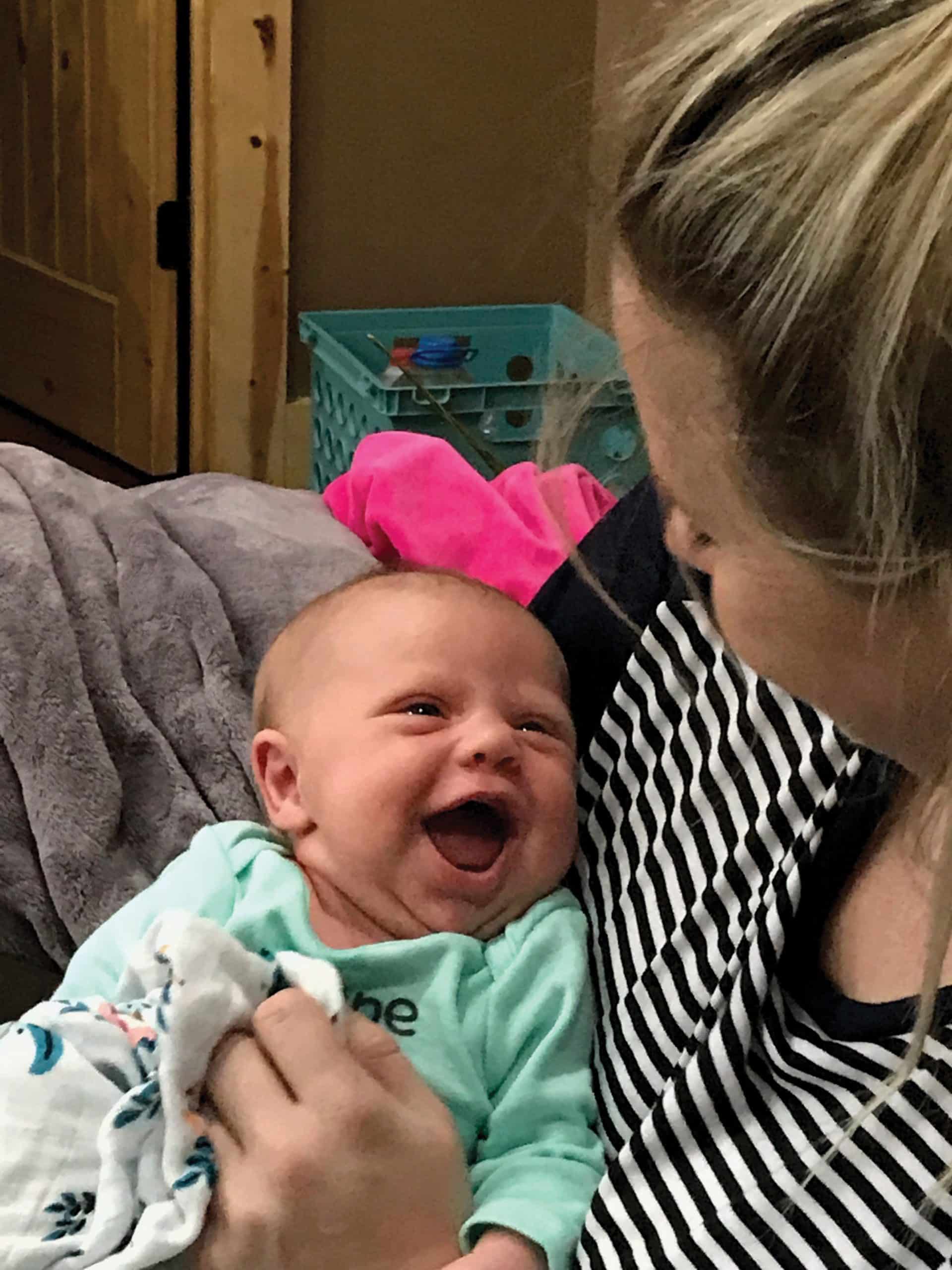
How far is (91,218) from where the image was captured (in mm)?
2844

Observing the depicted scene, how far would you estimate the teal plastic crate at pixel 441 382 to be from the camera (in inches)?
79.1

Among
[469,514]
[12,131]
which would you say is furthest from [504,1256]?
[12,131]

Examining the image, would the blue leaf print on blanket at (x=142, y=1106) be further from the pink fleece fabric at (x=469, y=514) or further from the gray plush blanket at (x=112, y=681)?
the pink fleece fabric at (x=469, y=514)

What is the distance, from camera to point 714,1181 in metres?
0.68

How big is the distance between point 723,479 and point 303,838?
1.76 feet

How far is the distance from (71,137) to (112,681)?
6.90 feet

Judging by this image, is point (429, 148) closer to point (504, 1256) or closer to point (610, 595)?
point (610, 595)

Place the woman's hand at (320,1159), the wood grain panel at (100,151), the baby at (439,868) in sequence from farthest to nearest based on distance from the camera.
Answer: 1. the wood grain panel at (100,151)
2. the baby at (439,868)
3. the woman's hand at (320,1159)

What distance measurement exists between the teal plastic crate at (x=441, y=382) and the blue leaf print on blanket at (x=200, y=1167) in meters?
0.63

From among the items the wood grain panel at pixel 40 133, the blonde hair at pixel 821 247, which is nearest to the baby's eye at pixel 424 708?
the blonde hair at pixel 821 247

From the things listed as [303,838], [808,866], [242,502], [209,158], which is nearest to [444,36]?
[209,158]

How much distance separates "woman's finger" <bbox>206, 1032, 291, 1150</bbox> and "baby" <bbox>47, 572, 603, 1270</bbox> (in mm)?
119

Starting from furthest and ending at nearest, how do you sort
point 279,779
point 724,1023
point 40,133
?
point 40,133 < point 279,779 < point 724,1023

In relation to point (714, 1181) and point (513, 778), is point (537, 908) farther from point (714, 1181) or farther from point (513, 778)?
point (714, 1181)
